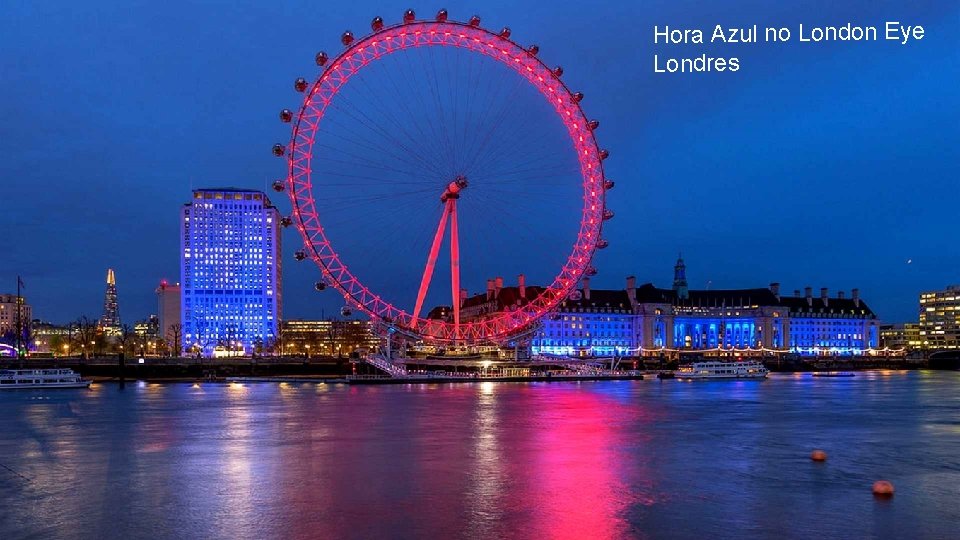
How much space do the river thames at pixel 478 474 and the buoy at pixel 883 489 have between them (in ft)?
1.11

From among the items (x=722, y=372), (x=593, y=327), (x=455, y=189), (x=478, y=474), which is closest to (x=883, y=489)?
(x=478, y=474)

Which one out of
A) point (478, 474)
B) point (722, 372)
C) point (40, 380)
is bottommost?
point (722, 372)

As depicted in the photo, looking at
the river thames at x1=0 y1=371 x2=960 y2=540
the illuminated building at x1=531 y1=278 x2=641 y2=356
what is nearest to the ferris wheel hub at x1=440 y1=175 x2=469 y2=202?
the river thames at x1=0 y1=371 x2=960 y2=540

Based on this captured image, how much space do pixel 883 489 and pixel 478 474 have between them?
400 inches

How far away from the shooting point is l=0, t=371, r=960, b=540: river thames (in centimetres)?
1931

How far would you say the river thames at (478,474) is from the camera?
19312 mm

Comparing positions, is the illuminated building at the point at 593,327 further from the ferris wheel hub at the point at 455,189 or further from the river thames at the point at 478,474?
the river thames at the point at 478,474

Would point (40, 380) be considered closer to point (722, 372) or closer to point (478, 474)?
point (478, 474)

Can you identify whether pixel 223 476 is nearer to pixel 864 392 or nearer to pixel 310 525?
pixel 310 525

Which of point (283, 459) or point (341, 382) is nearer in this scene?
point (283, 459)

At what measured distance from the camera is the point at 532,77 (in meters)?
70.9

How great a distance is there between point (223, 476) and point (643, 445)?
14.5m

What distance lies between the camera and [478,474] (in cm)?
2586

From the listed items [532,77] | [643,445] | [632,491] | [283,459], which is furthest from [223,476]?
[532,77]
